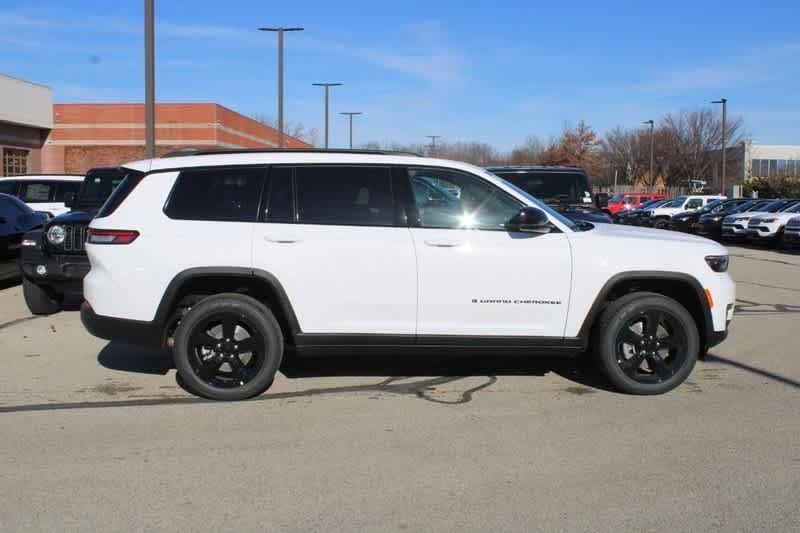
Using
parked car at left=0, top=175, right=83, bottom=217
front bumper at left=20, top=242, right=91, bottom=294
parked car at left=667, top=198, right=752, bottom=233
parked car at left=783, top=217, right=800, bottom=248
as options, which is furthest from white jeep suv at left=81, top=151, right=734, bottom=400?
parked car at left=667, top=198, right=752, bottom=233

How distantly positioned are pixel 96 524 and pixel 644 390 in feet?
13.4

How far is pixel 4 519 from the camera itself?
3996 mm

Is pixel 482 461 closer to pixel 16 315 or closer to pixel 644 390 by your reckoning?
pixel 644 390

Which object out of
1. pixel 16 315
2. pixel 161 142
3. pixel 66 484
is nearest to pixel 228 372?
pixel 66 484

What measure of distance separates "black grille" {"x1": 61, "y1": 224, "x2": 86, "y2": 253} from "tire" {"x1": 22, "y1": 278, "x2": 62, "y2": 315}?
0.85 metres

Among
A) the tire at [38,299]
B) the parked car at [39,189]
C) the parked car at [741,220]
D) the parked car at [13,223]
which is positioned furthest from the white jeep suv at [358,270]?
the parked car at [741,220]

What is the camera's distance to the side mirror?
19.1ft

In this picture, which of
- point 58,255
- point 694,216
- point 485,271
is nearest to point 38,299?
point 58,255

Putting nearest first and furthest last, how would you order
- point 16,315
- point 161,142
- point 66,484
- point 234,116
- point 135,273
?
point 66,484 → point 135,273 → point 16,315 → point 161,142 → point 234,116

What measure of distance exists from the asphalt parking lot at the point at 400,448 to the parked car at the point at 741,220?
1918 cm

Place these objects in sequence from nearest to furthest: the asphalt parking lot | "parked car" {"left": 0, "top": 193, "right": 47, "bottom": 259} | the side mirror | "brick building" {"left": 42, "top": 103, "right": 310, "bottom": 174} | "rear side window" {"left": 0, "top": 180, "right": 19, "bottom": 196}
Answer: the asphalt parking lot → the side mirror → "parked car" {"left": 0, "top": 193, "right": 47, "bottom": 259} → "rear side window" {"left": 0, "top": 180, "right": 19, "bottom": 196} → "brick building" {"left": 42, "top": 103, "right": 310, "bottom": 174}

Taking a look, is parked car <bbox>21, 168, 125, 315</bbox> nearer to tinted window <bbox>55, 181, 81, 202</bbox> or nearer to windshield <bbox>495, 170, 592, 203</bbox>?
windshield <bbox>495, 170, 592, 203</bbox>

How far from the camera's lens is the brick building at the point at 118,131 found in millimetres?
44812

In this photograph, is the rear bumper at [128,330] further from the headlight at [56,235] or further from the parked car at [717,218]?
the parked car at [717,218]
